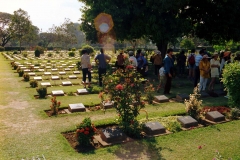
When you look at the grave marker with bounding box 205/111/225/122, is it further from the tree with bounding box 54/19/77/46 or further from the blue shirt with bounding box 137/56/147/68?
the tree with bounding box 54/19/77/46

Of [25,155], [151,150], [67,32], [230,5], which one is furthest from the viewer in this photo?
[67,32]

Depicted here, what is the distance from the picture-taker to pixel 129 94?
5941 millimetres

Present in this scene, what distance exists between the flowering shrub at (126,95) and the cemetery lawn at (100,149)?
506mm

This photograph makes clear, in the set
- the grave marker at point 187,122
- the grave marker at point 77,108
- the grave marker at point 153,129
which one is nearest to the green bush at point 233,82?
the grave marker at point 187,122

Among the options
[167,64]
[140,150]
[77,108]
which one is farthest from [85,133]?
[167,64]

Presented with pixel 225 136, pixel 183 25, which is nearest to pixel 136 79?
pixel 225 136

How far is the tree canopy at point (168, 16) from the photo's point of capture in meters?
16.2

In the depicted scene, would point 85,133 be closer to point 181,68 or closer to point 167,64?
point 167,64

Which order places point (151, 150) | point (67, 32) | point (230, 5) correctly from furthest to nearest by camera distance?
point (67, 32) < point (230, 5) < point (151, 150)

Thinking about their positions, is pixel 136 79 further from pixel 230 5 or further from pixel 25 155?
pixel 230 5

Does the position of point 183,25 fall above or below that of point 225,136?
above

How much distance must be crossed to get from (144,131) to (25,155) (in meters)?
2.78

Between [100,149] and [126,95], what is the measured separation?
1.40 meters

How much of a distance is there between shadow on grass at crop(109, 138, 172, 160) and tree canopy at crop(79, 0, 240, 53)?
11.7 meters
